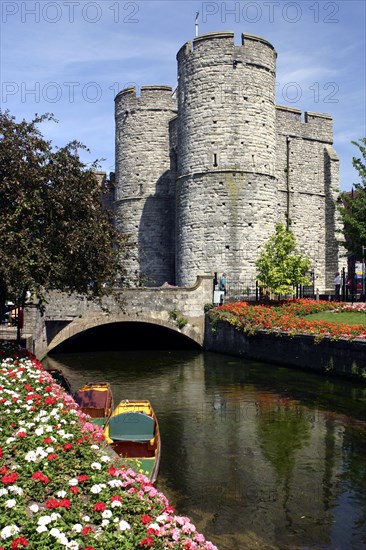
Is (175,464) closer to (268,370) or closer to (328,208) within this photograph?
(268,370)

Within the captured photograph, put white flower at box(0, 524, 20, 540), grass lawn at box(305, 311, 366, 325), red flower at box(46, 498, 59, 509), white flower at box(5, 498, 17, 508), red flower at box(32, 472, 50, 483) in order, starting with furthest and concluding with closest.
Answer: grass lawn at box(305, 311, 366, 325) < red flower at box(32, 472, 50, 483) < red flower at box(46, 498, 59, 509) < white flower at box(5, 498, 17, 508) < white flower at box(0, 524, 20, 540)

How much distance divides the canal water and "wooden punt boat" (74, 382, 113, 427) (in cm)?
147

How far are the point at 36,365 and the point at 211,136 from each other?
22.9 metres

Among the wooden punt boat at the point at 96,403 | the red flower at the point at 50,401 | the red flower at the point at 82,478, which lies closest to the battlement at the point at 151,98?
the wooden punt boat at the point at 96,403

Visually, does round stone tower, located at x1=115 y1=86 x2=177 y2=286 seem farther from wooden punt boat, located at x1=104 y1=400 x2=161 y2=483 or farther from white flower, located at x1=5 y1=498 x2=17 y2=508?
white flower, located at x1=5 y1=498 x2=17 y2=508

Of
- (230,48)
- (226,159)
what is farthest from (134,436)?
(230,48)

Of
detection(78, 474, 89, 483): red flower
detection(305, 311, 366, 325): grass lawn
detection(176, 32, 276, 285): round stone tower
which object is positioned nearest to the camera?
detection(78, 474, 89, 483): red flower

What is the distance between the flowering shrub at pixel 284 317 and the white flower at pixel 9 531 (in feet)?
51.3

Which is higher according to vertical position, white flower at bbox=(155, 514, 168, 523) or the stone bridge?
the stone bridge

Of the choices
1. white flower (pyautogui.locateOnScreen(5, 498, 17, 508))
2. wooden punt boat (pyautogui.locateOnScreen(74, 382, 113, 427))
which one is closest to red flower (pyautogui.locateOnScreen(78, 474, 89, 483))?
white flower (pyautogui.locateOnScreen(5, 498, 17, 508))

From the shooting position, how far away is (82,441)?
791 cm

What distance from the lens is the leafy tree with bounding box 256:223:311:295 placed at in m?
28.5

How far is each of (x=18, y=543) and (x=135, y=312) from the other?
24.2 metres

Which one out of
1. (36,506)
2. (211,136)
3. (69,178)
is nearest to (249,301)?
(211,136)
